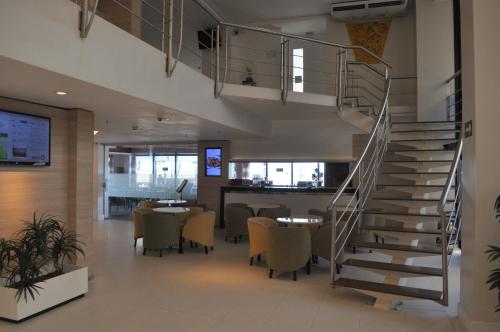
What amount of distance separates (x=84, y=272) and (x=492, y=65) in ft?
16.6

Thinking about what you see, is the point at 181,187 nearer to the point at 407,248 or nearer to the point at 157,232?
the point at 157,232

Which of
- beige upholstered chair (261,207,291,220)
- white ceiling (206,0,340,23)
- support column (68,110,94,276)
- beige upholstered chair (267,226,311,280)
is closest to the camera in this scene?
support column (68,110,94,276)

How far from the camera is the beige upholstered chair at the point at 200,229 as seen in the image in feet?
24.0

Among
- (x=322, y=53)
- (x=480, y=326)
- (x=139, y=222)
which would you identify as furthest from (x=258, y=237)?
(x=322, y=53)

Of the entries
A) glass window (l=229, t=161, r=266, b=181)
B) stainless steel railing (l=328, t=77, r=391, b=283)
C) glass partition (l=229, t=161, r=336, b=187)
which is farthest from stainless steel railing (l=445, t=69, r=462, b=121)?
glass window (l=229, t=161, r=266, b=181)

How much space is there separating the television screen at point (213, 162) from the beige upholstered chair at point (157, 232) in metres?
3.82

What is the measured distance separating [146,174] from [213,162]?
2.63 meters

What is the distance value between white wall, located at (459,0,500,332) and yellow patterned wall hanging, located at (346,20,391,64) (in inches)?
227

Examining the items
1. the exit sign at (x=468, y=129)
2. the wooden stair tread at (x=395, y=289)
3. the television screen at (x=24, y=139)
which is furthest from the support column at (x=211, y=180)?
the exit sign at (x=468, y=129)

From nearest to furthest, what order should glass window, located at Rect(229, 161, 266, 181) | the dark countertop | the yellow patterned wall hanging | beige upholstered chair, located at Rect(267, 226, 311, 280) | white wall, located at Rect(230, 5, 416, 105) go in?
beige upholstered chair, located at Rect(267, 226, 311, 280), white wall, located at Rect(230, 5, 416, 105), the yellow patterned wall hanging, the dark countertop, glass window, located at Rect(229, 161, 266, 181)

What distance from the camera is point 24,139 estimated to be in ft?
14.8

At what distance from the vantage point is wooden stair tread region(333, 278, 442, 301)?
13.5 ft

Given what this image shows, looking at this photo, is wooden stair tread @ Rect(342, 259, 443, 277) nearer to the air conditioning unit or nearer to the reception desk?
the reception desk

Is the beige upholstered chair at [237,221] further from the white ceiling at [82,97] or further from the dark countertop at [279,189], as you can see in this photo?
the white ceiling at [82,97]
